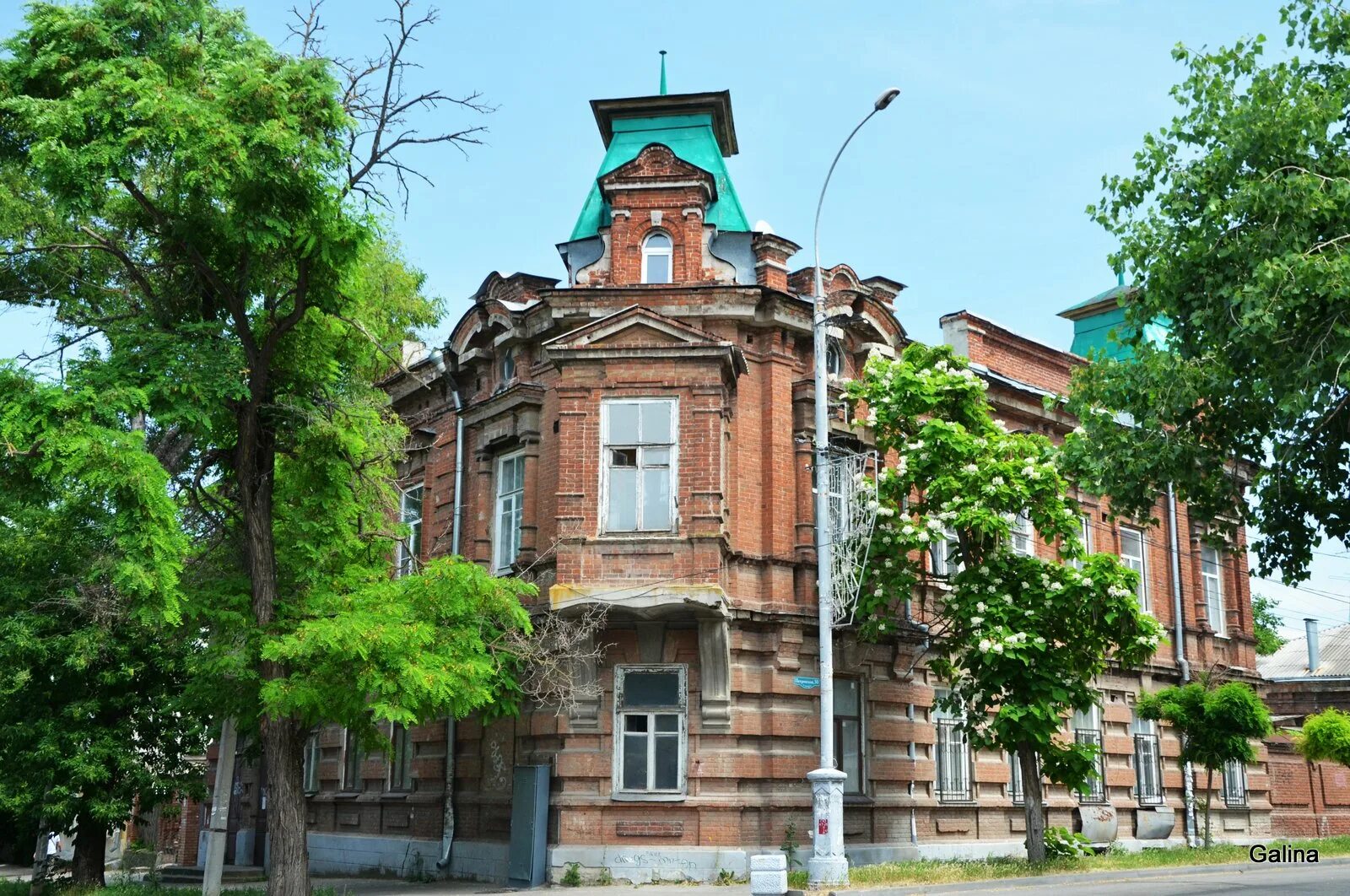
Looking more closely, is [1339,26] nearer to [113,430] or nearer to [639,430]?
[639,430]

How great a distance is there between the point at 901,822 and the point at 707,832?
3.83m

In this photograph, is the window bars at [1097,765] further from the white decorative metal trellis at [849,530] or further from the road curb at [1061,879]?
the white decorative metal trellis at [849,530]

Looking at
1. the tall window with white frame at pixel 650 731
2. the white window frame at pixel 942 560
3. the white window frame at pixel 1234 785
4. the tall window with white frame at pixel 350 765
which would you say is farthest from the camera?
the white window frame at pixel 1234 785

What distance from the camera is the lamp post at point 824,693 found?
16.1m

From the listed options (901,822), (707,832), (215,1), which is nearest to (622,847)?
(707,832)

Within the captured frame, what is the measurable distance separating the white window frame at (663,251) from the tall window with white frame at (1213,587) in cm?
1522

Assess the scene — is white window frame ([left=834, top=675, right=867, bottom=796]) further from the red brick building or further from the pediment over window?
the pediment over window

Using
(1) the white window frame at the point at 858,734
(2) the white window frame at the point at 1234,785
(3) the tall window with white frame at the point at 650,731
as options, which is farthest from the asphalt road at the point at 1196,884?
(2) the white window frame at the point at 1234,785

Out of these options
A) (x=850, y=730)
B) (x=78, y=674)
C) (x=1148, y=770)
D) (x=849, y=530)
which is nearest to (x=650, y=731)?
(x=850, y=730)

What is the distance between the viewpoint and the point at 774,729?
1906 cm

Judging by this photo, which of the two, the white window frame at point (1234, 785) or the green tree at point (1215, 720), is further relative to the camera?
the white window frame at point (1234, 785)

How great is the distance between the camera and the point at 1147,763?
26672 millimetres

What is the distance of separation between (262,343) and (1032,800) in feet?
42.9

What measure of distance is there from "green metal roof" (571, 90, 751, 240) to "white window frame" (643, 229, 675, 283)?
1774mm
